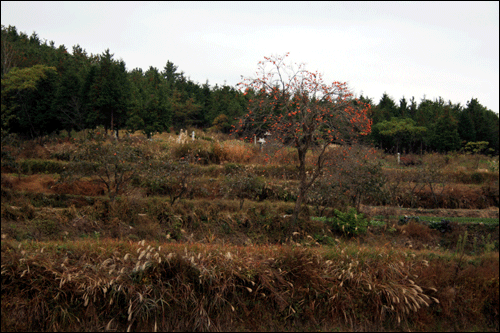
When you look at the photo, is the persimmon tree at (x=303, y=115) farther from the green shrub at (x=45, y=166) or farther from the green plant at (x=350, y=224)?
the green shrub at (x=45, y=166)

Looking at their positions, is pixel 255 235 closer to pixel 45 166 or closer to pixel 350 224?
pixel 350 224

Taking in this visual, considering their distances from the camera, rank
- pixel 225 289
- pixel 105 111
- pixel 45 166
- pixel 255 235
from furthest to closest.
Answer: pixel 105 111 < pixel 45 166 < pixel 255 235 < pixel 225 289

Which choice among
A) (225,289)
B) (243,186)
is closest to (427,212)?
(243,186)

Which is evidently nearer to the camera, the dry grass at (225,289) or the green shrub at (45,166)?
the dry grass at (225,289)

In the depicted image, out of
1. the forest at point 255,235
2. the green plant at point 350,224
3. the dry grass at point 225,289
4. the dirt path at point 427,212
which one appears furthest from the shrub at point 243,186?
the dry grass at point 225,289

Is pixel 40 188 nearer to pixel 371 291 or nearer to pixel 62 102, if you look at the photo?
pixel 371 291

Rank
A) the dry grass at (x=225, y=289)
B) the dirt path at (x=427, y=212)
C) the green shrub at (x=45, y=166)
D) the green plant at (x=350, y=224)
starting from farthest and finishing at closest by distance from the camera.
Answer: the green shrub at (x=45, y=166) < the dirt path at (x=427, y=212) < the green plant at (x=350, y=224) < the dry grass at (x=225, y=289)

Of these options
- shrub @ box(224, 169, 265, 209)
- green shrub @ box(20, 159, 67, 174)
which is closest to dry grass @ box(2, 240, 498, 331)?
shrub @ box(224, 169, 265, 209)

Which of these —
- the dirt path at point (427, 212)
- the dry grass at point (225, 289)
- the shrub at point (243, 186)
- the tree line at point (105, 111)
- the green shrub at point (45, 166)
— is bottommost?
the dry grass at point (225, 289)

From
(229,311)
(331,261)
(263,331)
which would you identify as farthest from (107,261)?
(331,261)

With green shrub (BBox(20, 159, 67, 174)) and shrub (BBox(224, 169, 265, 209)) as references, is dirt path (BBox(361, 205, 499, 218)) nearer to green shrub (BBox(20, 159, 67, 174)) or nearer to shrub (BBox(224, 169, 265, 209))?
shrub (BBox(224, 169, 265, 209))

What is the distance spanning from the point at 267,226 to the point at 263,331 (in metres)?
4.35

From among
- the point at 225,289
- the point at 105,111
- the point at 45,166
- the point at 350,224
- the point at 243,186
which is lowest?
the point at 225,289

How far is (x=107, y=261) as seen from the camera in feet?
16.9
